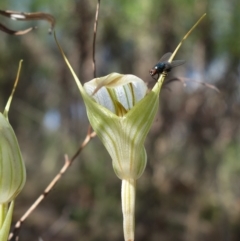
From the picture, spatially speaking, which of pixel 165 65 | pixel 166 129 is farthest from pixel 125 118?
pixel 166 129

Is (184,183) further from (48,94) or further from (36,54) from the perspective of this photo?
(48,94)

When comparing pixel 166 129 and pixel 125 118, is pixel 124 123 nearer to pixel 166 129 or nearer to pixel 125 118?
A: pixel 125 118

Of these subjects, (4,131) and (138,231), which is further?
(138,231)

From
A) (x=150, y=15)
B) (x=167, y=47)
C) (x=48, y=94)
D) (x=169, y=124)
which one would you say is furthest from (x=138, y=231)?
(x=48, y=94)

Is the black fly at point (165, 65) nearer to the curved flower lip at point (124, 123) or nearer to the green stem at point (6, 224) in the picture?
the curved flower lip at point (124, 123)

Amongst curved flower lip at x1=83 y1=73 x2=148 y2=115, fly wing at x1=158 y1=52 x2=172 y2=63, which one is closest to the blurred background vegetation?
fly wing at x1=158 y1=52 x2=172 y2=63

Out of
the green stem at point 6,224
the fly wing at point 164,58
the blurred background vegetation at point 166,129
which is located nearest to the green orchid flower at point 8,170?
the green stem at point 6,224

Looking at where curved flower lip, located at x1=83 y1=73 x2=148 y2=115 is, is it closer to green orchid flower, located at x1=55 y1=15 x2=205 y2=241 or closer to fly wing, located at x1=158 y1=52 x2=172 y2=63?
green orchid flower, located at x1=55 y1=15 x2=205 y2=241
